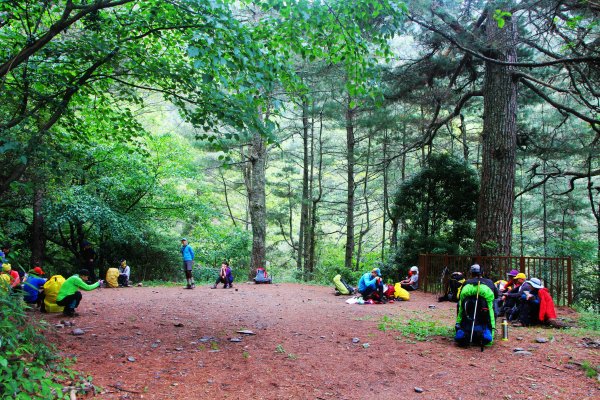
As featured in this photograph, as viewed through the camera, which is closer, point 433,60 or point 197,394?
point 197,394

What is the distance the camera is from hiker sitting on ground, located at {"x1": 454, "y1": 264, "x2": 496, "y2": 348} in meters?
5.68

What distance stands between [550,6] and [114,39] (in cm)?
770

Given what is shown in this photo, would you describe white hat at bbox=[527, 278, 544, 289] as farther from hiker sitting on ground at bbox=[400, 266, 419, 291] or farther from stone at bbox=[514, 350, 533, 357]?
hiker sitting on ground at bbox=[400, 266, 419, 291]

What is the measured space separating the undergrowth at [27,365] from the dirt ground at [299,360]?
264mm

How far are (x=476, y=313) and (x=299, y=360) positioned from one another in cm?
272

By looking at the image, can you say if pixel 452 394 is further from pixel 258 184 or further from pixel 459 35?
pixel 258 184

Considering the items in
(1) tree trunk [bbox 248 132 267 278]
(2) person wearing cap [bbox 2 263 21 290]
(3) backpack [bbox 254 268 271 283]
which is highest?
(1) tree trunk [bbox 248 132 267 278]

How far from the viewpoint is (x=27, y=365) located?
342 cm

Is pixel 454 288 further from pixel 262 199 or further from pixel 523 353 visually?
pixel 262 199

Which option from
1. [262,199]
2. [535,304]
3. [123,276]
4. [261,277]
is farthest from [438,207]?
[123,276]

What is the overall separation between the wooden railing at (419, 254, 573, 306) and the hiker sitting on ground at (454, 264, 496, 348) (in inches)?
167

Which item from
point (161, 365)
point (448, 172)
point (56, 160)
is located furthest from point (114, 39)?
point (448, 172)

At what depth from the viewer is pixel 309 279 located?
1948 cm

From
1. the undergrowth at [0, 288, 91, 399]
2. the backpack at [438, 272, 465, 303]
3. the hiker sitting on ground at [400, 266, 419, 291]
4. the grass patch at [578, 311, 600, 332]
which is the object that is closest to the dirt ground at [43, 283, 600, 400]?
the undergrowth at [0, 288, 91, 399]
